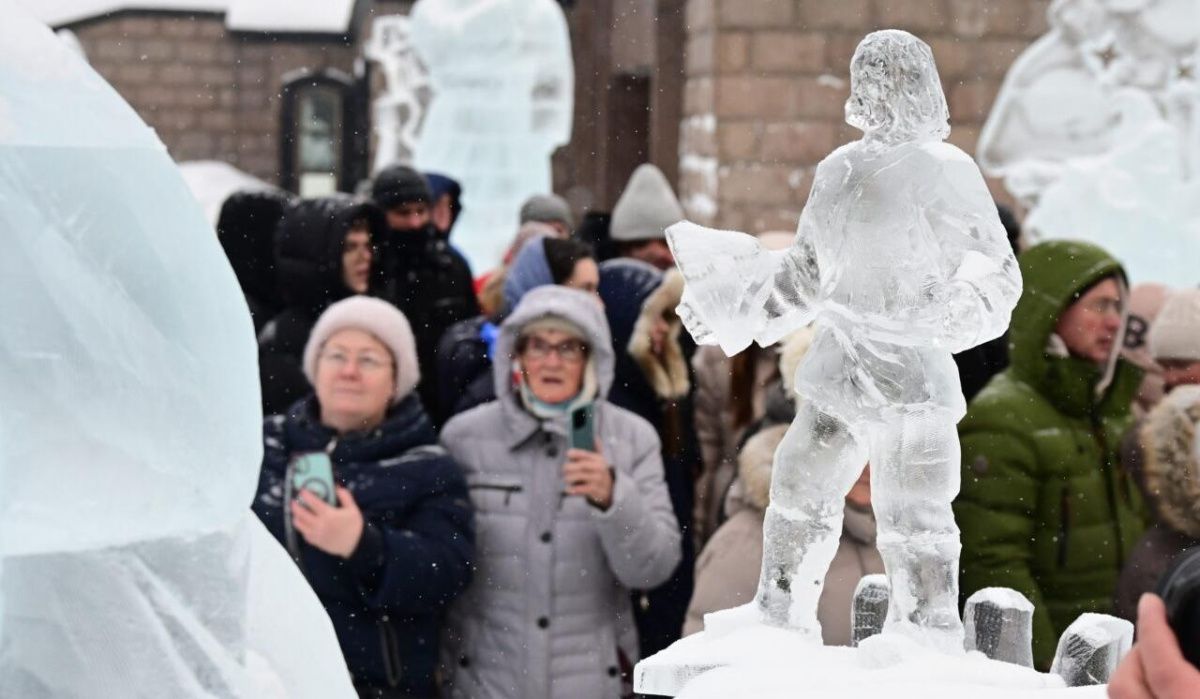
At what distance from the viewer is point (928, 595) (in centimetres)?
183

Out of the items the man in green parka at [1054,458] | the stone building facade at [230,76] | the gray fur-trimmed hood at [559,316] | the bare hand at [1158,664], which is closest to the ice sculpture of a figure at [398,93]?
the stone building facade at [230,76]

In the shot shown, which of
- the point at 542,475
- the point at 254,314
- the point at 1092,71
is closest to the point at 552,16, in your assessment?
the point at 1092,71

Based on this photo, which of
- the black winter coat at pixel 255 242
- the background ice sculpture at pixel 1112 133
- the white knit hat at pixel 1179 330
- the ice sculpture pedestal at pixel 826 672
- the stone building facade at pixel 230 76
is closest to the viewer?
the ice sculpture pedestal at pixel 826 672

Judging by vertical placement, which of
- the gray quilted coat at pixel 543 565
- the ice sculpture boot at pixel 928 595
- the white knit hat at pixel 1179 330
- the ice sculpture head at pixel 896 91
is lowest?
the gray quilted coat at pixel 543 565

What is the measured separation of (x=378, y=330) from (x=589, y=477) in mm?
546

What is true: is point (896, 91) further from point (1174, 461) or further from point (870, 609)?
point (1174, 461)

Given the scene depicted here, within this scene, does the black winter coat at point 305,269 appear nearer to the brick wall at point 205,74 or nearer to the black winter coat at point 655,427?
the black winter coat at point 655,427

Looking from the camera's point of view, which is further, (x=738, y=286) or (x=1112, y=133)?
(x=1112, y=133)

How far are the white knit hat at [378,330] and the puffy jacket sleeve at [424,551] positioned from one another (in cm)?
23

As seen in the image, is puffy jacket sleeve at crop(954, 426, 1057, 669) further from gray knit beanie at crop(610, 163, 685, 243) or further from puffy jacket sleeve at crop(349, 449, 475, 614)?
gray knit beanie at crop(610, 163, 685, 243)

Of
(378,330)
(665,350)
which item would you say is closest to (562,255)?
(665,350)

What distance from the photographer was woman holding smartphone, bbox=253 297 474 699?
337 cm

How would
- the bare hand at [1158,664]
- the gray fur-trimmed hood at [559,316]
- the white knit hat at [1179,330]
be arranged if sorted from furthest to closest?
the white knit hat at [1179,330] < the gray fur-trimmed hood at [559,316] < the bare hand at [1158,664]

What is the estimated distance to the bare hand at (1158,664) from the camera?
133 cm
